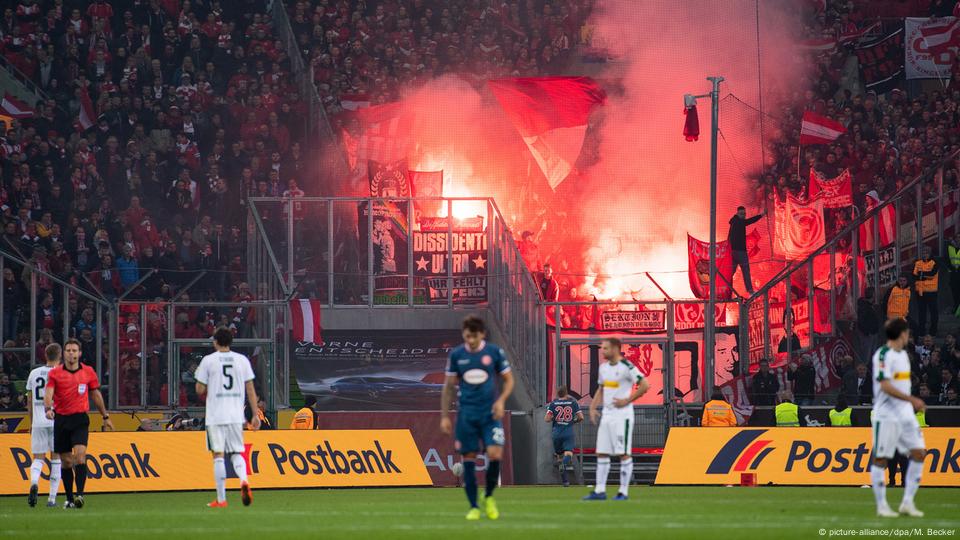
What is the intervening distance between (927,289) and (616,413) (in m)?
11.2

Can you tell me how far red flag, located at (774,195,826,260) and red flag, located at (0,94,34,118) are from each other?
16.9 metres

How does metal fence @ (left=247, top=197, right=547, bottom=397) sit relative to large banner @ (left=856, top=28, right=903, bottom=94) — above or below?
below

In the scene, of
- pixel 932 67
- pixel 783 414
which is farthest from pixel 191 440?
pixel 932 67

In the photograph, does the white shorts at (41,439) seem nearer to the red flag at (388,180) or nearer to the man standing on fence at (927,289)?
the red flag at (388,180)

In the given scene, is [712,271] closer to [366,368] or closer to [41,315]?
[366,368]

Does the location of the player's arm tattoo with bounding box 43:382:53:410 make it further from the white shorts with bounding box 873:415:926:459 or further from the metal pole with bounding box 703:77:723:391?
the metal pole with bounding box 703:77:723:391

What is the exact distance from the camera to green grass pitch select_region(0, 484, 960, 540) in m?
12.7

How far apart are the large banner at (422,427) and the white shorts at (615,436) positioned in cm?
861

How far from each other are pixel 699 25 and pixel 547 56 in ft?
14.6

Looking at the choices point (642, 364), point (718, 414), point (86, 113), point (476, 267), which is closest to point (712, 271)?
point (642, 364)

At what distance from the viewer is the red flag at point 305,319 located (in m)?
27.0

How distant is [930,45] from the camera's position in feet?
113

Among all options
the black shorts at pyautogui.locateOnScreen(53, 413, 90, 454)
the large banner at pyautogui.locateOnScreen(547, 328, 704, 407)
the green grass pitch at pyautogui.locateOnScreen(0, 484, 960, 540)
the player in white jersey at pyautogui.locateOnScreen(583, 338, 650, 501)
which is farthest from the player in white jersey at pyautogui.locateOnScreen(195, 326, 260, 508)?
the large banner at pyautogui.locateOnScreen(547, 328, 704, 407)

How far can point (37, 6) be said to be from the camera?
1353 inches
